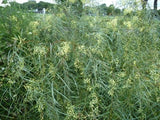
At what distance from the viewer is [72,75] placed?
2.20 meters

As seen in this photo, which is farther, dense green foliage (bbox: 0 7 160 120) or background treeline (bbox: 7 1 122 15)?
background treeline (bbox: 7 1 122 15)

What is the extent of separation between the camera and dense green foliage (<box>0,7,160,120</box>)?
1.86 m

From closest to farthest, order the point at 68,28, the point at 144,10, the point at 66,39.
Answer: the point at 66,39, the point at 68,28, the point at 144,10

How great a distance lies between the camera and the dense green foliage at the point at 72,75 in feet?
6.12

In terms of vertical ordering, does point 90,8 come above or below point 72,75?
above

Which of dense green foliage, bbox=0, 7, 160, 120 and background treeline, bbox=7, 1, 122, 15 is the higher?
background treeline, bbox=7, 1, 122, 15

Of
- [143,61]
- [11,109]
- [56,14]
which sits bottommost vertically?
[11,109]

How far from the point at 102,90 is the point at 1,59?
0.92m

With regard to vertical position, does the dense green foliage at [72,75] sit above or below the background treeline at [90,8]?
below

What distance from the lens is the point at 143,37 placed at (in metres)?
2.90

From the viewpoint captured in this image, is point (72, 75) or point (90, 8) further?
point (90, 8)

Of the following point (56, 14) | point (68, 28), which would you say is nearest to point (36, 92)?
point (68, 28)

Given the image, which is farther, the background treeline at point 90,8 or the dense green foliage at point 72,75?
the background treeline at point 90,8

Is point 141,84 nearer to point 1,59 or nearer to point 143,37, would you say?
point 143,37
